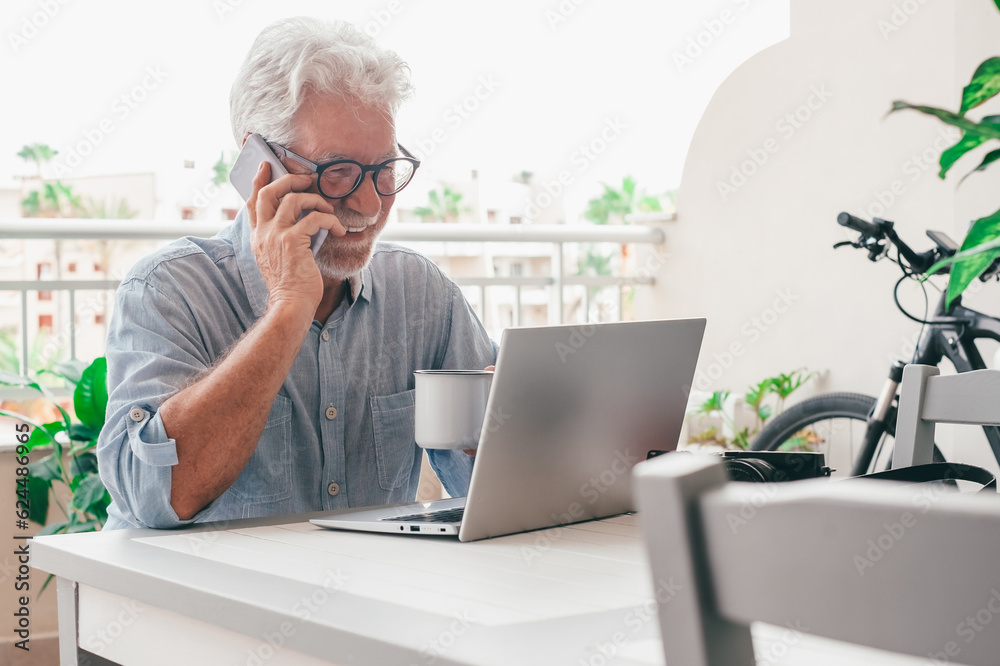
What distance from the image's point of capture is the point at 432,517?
1.09 metres

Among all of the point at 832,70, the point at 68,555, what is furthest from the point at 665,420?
the point at 832,70

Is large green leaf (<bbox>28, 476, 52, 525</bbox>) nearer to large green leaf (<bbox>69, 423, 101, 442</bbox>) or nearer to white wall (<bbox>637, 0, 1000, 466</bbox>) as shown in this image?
large green leaf (<bbox>69, 423, 101, 442</bbox>)

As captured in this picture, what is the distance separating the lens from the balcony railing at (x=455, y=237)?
2646 mm

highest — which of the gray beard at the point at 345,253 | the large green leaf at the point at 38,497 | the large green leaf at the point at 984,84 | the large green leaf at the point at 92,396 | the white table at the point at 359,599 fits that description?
the large green leaf at the point at 984,84

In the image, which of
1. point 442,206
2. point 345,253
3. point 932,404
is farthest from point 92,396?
point 442,206

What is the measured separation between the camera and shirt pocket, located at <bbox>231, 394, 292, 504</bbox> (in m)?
1.37

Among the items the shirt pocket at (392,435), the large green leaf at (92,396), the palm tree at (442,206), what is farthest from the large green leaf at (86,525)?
the palm tree at (442,206)

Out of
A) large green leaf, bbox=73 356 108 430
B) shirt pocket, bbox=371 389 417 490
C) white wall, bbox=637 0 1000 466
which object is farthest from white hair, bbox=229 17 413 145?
white wall, bbox=637 0 1000 466

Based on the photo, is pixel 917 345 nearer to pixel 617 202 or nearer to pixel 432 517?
pixel 432 517

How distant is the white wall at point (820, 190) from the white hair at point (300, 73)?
221 cm

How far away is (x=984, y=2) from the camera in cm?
292

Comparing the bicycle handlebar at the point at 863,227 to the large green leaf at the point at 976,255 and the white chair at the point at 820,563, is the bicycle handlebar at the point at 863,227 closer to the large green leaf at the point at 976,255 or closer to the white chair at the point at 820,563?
the large green leaf at the point at 976,255

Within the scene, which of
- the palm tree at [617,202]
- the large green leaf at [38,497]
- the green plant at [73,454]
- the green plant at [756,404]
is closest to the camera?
the green plant at [73,454]

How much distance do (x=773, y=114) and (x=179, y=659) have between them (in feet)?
11.2
